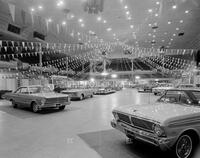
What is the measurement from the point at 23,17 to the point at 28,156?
1207 cm

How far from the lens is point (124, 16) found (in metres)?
12.0

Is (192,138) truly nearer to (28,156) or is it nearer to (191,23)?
(28,156)

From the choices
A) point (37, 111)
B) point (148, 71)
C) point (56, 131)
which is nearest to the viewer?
point (56, 131)

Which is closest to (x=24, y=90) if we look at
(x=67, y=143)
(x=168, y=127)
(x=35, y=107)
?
(x=35, y=107)

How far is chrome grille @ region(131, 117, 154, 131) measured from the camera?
115 inches

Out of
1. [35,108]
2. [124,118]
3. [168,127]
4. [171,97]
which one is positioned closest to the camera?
[168,127]

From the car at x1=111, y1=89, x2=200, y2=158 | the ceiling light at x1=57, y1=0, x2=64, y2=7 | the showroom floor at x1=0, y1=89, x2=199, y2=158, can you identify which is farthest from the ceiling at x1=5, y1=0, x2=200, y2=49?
the car at x1=111, y1=89, x2=200, y2=158

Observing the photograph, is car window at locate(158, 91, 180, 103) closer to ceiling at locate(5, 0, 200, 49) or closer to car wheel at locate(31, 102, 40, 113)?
car wheel at locate(31, 102, 40, 113)

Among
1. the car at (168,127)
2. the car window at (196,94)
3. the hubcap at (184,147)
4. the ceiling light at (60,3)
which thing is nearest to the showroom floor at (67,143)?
the hubcap at (184,147)

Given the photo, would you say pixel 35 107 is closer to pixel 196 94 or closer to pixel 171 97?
pixel 171 97

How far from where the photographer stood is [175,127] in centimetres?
276

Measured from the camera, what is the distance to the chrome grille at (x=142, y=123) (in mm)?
2916

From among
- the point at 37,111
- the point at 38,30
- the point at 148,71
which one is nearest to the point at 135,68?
the point at 148,71

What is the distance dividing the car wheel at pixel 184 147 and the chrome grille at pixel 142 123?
2.01ft
